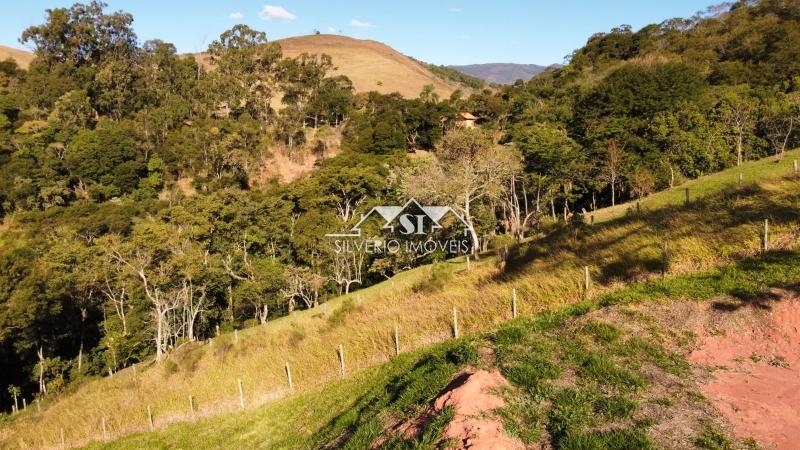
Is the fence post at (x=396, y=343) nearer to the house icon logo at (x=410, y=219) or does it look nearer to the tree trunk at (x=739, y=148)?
the house icon logo at (x=410, y=219)

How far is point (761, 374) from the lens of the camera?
7637 millimetres

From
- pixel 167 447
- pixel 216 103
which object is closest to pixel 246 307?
pixel 167 447

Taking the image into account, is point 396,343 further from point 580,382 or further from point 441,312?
point 580,382

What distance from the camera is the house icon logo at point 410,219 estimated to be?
42.1 metres

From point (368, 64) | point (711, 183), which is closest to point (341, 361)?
point (711, 183)

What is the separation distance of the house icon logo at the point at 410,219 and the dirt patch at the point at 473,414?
1243 inches

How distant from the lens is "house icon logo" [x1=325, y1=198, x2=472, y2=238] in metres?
42.1

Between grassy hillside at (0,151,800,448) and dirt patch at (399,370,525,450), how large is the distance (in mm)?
4211

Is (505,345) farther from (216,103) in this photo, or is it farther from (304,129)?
(216,103)

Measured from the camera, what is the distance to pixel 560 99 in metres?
73.1

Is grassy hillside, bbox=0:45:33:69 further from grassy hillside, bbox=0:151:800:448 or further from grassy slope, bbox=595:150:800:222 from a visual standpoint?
grassy slope, bbox=595:150:800:222

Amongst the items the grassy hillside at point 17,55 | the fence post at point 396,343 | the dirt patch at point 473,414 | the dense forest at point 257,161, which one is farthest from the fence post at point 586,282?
the grassy hillside at point 17,55

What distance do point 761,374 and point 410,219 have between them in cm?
3782

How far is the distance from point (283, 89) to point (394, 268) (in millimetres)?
56675
